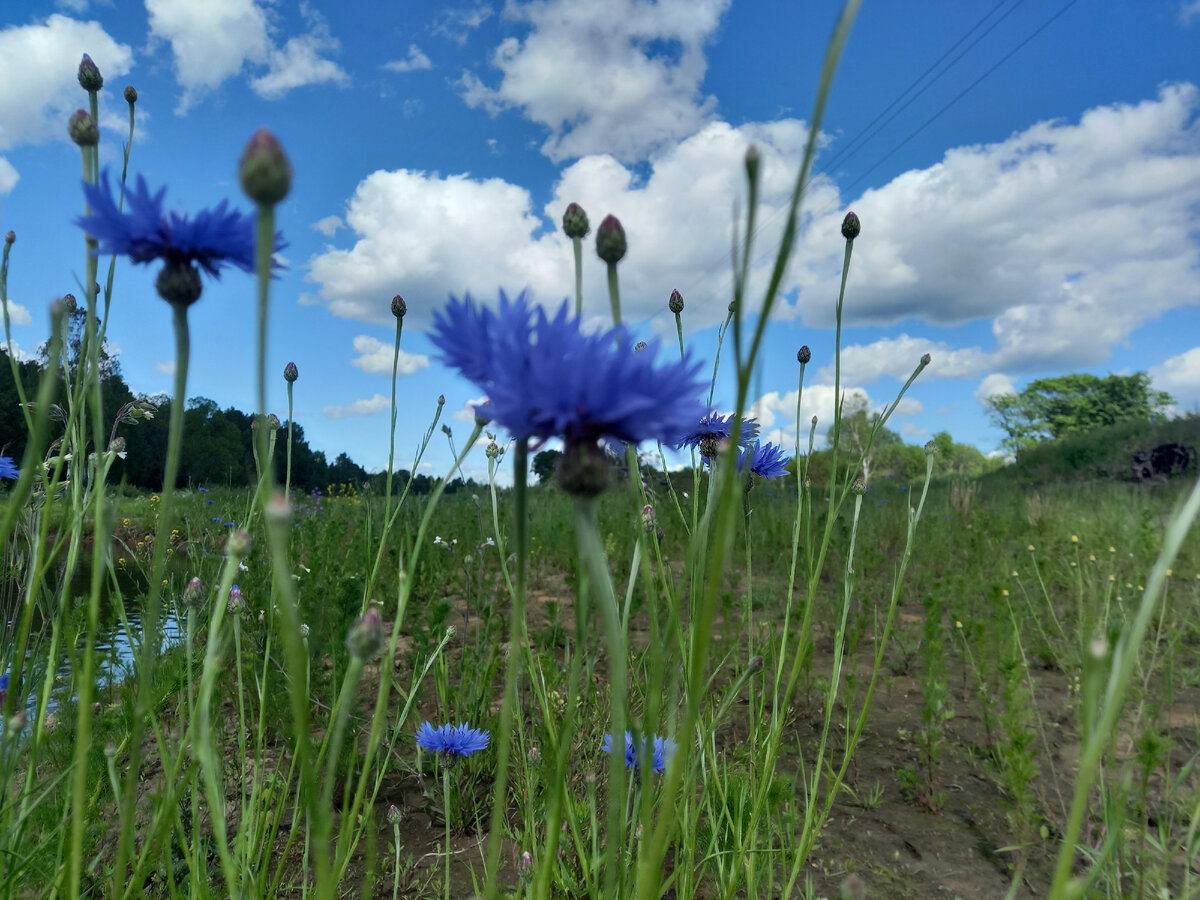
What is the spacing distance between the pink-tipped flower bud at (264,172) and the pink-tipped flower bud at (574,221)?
1.11ft

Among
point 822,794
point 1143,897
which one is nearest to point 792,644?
point 822,794

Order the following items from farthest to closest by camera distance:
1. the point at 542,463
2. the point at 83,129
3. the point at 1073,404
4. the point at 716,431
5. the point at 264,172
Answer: the point at 1073,404, the point at 542,463, the point at 716,431, the point at 83,129, the point at 264,172

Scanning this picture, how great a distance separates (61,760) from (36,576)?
1.46 meters

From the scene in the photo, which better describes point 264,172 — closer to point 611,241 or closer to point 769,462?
point 611,241

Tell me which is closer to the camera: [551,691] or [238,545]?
[238,545]

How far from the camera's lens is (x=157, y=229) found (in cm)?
75

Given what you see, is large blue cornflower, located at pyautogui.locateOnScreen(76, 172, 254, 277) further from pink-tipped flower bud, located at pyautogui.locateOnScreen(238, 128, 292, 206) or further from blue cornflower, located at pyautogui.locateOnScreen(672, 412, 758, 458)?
blue cornflower, located at pyautogui.locateOnScreen(672, 412, 758, 458)

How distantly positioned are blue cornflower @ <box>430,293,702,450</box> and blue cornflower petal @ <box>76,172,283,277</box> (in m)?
0.28

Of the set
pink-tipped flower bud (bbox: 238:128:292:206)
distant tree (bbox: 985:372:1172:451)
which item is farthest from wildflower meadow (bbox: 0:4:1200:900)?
distant tree (bbox: 985:372:1172:451)

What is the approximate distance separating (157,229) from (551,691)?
1.48 metres

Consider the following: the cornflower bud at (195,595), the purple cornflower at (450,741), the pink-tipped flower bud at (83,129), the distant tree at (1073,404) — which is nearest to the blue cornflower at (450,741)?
the purple cornflower at (450,741)

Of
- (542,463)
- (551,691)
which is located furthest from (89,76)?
(542,463)

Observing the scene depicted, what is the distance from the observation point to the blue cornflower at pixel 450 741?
160cm

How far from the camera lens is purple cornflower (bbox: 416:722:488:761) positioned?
1596mm
